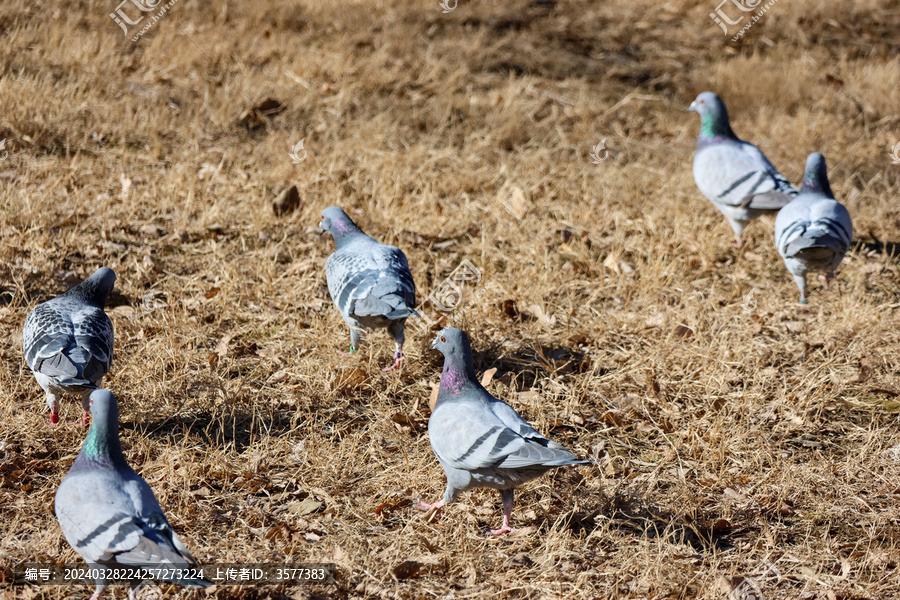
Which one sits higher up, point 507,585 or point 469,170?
point 507,585

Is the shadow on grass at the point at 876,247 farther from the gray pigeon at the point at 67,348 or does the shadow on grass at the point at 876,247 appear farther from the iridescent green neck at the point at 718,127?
the gray pigeon at the point at 67,348

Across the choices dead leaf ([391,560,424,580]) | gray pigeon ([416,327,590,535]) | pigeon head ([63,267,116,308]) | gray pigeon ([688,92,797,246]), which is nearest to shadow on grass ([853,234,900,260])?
gray pigeon ([688,92,797,246])

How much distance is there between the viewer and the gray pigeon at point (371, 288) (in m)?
4.36

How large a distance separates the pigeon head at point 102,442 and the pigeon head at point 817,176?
520cm

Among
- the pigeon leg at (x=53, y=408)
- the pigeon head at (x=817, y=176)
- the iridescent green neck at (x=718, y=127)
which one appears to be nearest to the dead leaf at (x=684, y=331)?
the pigeon head at (x=817, y=176)

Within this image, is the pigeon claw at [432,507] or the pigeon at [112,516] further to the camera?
the pigeon claw at [432,507]

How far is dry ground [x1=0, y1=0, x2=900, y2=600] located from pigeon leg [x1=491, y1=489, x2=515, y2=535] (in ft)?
0.28

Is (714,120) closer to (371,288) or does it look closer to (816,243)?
(816,243)

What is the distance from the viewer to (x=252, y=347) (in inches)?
189

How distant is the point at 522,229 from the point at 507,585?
→ 3800 mm

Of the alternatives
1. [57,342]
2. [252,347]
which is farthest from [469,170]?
[57,342]

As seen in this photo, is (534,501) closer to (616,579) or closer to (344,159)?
(616,579)

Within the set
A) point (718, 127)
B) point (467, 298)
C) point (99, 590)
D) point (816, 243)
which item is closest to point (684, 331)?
point (816, 243)

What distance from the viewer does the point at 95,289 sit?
4.32 meters
